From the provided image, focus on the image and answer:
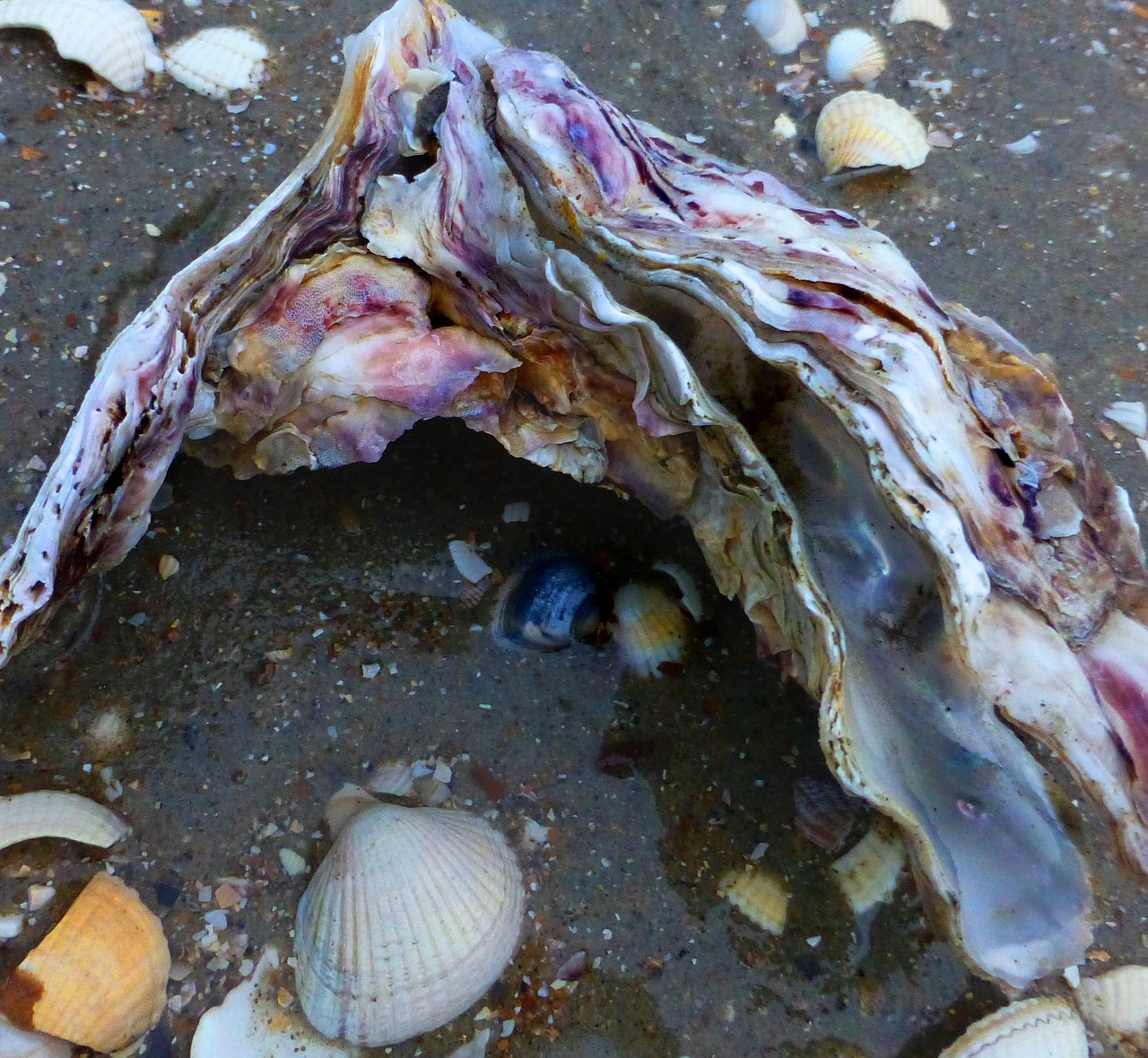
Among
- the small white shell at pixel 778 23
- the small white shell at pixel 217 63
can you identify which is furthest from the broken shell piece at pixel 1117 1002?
the small white shell at pixel 217 63

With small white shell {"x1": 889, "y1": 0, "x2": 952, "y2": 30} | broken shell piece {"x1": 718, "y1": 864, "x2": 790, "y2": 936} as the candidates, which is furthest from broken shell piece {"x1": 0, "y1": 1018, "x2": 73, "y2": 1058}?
small white shell {"x1": 889, "y1": 0, "x2": 952, "y2": 30}

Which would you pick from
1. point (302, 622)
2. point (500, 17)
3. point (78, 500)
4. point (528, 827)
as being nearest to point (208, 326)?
point (78, 500)

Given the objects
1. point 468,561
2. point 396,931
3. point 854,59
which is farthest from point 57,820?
point 854,59

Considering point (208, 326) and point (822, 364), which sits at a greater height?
point (822, 364)

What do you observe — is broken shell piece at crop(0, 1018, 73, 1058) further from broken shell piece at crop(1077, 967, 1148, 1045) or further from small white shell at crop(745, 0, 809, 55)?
small white shell at crop(745, 0, 809, 55)

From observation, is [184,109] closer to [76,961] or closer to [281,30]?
[281,30]

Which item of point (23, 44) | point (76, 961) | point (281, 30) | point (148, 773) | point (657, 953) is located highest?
point (281, 30)
